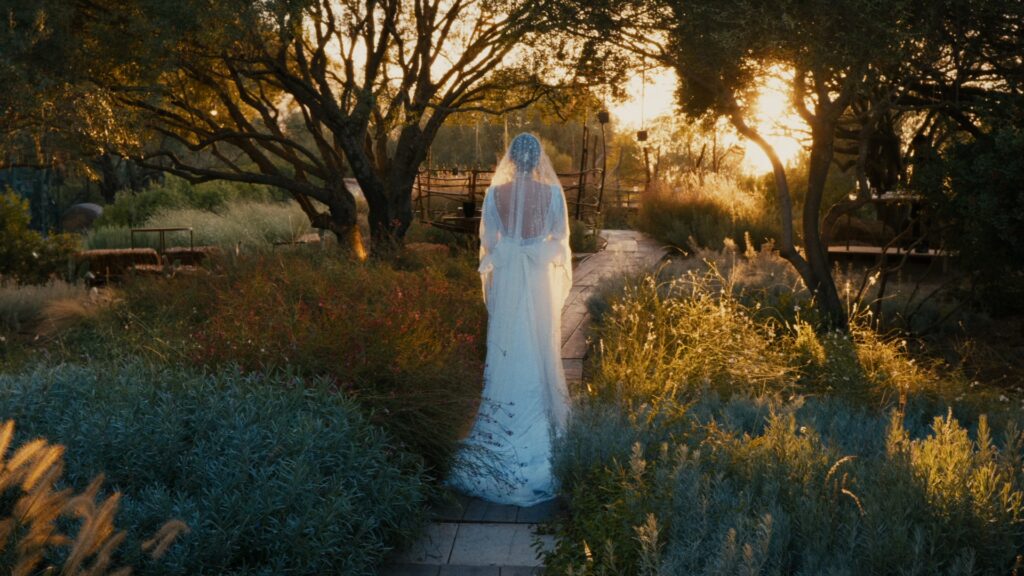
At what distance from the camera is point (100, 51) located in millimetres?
12766

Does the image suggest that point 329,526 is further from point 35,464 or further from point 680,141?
point 680,141

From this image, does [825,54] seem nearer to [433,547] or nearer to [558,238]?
[558,238]

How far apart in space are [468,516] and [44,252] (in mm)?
11309

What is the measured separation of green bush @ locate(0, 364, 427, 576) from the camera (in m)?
4.03

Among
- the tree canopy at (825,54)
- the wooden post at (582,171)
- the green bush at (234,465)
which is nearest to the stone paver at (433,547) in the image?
the green bush at (234,465)

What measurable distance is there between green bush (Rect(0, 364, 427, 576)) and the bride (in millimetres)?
1584

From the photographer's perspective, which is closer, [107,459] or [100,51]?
[107,459]

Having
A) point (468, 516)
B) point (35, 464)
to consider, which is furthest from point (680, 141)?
point (35, 464)

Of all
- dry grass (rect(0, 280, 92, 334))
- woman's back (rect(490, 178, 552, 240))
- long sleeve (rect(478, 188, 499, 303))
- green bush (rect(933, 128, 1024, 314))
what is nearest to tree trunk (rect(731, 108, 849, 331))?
green bush (rect(933, 128, 1024, 314))

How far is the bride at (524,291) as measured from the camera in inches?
267

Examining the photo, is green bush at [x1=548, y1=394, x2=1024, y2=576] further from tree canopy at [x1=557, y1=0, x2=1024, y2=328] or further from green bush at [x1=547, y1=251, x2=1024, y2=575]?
tree canopy at [x1=557, y1=0, x2=1024, y2=328]

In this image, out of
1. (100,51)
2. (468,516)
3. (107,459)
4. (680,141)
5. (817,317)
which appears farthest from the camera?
(680,141)

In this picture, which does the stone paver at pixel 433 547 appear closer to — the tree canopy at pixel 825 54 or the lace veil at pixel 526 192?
the lace veil at pixel 526 192

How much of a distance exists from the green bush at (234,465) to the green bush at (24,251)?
1013cm
